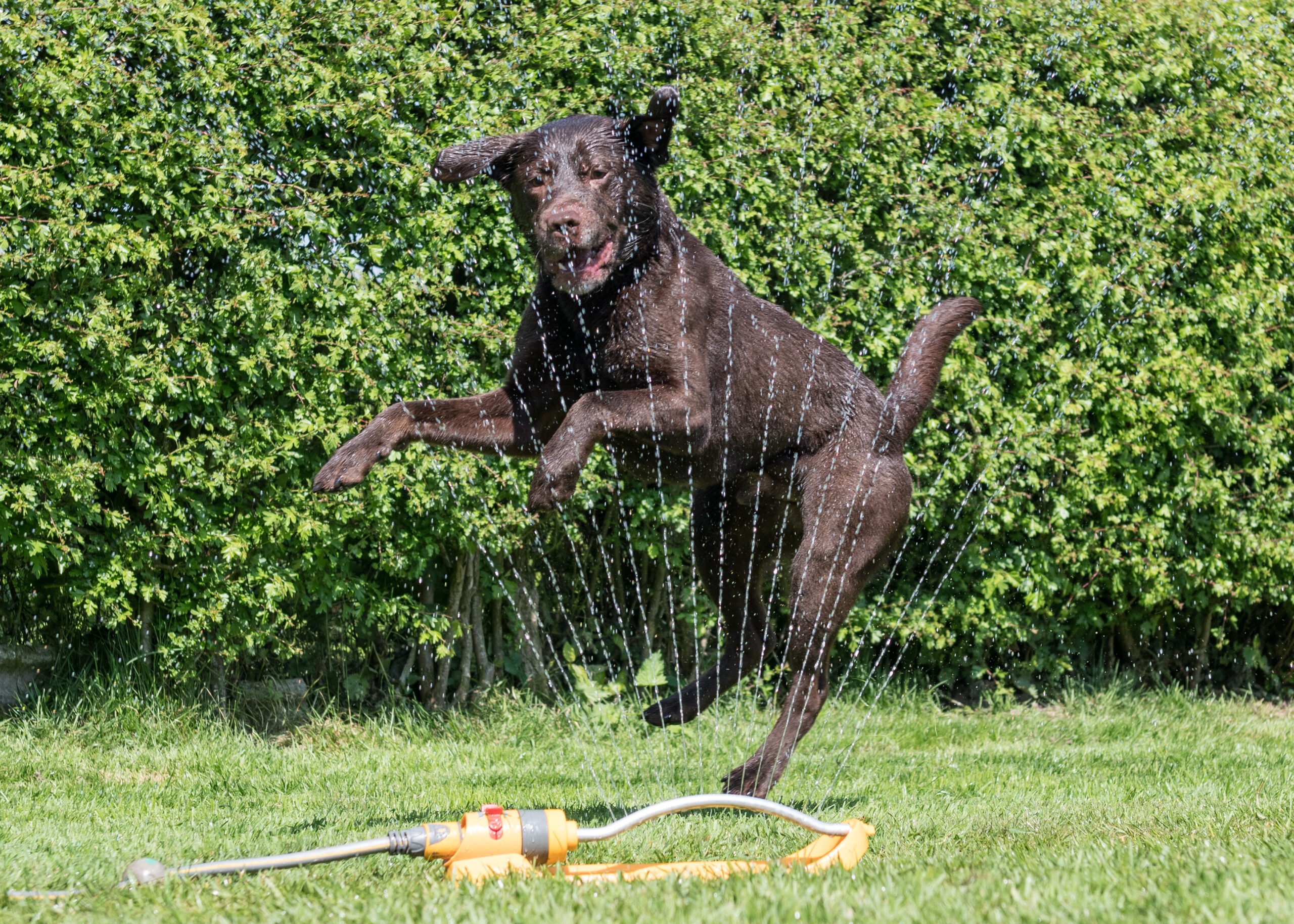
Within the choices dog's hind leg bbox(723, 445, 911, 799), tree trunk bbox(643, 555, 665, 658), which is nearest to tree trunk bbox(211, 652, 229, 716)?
tree trunk bbox(643, 555, 665, 658)

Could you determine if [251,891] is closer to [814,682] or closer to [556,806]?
[556,806]

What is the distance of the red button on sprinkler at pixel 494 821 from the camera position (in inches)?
104

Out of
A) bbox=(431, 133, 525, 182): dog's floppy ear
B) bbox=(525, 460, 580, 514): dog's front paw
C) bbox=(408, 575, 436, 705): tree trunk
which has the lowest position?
bbox=(408, 575, 436, 705): tree trunk

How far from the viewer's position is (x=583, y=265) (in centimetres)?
352

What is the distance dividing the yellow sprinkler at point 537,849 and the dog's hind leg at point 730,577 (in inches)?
55.5

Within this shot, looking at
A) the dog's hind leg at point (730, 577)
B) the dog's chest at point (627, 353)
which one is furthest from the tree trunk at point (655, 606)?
the dog's chest at point (627, 353)

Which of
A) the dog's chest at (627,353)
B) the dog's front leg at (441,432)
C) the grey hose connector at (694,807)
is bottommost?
the grey hose connector at (694,807)

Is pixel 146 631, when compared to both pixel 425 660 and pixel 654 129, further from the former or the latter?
pixel 654 129

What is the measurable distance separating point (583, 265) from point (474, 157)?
0.53 meters

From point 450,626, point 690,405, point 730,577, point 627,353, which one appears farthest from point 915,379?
point 450,626

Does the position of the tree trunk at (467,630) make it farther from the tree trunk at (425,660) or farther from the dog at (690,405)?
the dog at (690,405)

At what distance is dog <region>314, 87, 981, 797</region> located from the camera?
355 centimetres

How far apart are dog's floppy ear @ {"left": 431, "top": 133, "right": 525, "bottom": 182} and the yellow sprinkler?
1897mm

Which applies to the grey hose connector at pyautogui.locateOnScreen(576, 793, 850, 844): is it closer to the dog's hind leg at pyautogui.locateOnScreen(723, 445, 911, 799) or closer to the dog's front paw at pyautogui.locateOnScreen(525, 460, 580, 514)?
the dog's front paw at pyautogui.locateOnScreen(525, 460, 580, 514)
